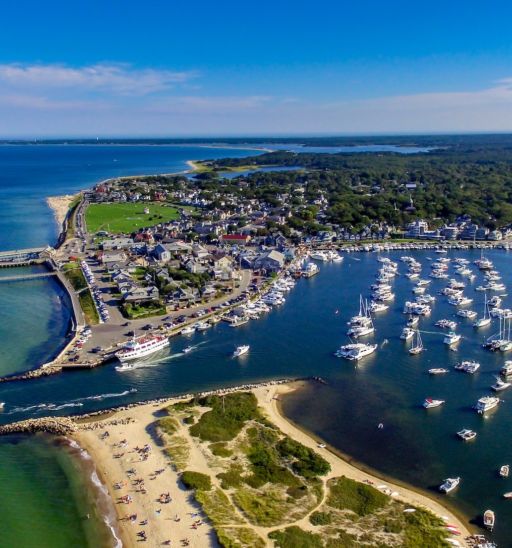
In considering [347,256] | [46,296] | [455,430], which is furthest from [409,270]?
[46,296]

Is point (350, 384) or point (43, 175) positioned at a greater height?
point (43, 175)

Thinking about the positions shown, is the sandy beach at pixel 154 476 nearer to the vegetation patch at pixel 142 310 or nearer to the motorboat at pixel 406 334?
the motorboat at pixel 406 334

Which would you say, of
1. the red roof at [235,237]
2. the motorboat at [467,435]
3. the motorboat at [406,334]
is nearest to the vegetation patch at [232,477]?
the motorboat at [467,435]

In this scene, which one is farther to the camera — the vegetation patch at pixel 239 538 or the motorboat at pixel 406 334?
the motorboat at pixel 406 334

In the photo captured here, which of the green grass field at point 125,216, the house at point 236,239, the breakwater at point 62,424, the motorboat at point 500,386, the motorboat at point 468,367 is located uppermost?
the green grass field at point 125,216

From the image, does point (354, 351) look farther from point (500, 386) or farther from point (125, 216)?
point (125, 216)

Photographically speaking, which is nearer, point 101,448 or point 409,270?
point 101,448

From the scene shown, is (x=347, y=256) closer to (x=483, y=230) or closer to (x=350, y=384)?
(x=483, y=230)
